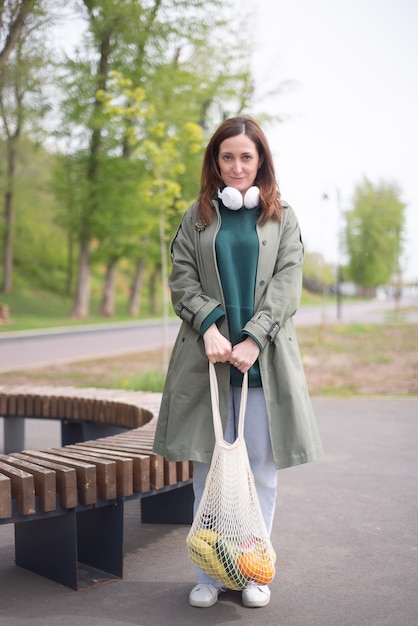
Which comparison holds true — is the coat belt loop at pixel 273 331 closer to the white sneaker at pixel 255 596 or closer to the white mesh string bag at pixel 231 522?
the white mesh string bag at pixel 231 522

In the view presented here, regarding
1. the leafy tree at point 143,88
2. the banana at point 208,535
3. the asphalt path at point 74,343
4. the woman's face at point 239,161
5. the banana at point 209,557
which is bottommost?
the asphalt path at point 74,343

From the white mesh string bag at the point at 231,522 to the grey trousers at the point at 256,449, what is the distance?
10 cm

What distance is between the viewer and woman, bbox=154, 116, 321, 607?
2.97 metres

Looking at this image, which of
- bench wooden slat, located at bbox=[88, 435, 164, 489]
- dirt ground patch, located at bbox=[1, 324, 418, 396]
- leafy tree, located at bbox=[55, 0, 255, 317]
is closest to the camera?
bench wooden slat, located at bbox=[88, 435, 164, 489]

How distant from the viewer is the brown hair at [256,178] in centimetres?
310

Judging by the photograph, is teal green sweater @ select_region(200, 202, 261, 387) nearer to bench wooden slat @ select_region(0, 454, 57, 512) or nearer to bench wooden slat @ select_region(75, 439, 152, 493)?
bench wooden slat @ select_region(75, 439, 152, 493)

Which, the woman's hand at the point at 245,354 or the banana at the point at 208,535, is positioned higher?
the woman's hand at the point at 245,354

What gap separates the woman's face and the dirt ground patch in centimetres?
583

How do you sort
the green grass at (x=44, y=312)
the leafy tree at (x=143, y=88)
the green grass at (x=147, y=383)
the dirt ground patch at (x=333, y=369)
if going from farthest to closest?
the green grass at (x=44, y=312)
the leafy tree at (x=143, y=88)
the dirt ground patch at (x=333, y=369)
the green grass at (x=147, y=383)

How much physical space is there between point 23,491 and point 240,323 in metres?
1.07

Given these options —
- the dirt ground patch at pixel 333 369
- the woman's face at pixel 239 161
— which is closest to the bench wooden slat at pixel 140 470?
the woman's face at pixel 239 161

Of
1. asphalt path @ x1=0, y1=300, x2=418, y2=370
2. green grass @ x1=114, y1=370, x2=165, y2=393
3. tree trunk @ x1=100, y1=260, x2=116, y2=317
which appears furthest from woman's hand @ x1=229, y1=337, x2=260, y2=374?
tree trunk @ x1=100, y1=260, x2=116, y2=317

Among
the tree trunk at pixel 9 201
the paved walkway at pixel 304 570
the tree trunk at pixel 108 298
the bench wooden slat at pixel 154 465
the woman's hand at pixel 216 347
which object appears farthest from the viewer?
the tree trunk at pixel 108 298

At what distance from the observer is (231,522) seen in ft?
9.80
